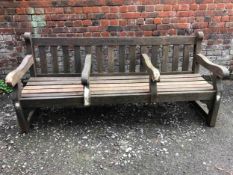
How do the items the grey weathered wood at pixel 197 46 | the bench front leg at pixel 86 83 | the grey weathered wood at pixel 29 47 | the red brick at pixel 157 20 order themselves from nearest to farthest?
1. the bench front leg at pixel 86 83
2. the grey weathered wood at pixel 29 47
3. the grey weathered wood at pixel 197 46
4. the red brick at pixel 157 20

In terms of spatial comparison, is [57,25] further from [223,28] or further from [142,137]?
[223,28]

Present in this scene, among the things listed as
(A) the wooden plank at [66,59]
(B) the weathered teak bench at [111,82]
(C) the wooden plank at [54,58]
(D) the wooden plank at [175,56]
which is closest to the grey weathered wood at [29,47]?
(B) the weathered teak bench at [111,82]

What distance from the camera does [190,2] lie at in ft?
13.7

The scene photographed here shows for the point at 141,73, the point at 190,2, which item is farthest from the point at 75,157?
the point at 190,2

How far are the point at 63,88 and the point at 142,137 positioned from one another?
1.10 meters

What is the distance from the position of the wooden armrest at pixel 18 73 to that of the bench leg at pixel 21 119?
281 mm

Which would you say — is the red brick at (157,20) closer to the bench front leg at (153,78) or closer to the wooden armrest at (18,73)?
the bench front leg at (153,78)

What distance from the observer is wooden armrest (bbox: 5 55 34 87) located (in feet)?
9.71

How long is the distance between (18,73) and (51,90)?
0.42m

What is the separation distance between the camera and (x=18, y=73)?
124 inches

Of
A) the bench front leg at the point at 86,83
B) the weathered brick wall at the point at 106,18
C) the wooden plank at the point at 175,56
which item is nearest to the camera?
the bench front leg at the point at 86,83

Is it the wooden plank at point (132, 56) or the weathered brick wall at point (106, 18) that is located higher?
the weathered brick wall at point (106, 18)

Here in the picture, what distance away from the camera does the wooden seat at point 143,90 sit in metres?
3.29

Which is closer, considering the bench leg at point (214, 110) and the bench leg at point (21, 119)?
the bench leg at point (21, 119)
